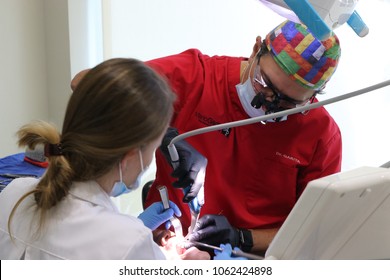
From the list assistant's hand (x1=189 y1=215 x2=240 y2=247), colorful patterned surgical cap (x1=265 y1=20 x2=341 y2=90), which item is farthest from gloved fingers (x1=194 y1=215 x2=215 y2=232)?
colorful patterned surgical cap (x1=265 y1=20 x2=341 y2=90)

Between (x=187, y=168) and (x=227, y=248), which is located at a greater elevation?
(x=187, y=168)

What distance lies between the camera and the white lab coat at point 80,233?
2.83 ft

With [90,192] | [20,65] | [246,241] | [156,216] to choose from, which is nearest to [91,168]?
[90,192]

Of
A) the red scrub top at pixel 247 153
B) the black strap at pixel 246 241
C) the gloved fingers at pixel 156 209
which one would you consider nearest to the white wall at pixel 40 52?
the red scrub top at pixel 247 153

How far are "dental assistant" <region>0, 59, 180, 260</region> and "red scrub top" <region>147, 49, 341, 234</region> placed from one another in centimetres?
52

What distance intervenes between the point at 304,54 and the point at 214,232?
0.66 metres

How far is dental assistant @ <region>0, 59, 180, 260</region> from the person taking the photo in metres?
0.88

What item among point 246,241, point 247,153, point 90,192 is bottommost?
point 246,241

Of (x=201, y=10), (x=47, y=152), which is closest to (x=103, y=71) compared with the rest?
(x=47, y=152)

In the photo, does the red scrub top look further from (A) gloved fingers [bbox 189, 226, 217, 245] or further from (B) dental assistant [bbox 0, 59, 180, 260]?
(B) dental assistant [bbox 0, 59, 180, 260]

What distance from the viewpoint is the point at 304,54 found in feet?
4.15

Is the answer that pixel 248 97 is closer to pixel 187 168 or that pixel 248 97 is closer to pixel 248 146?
pixel 248 146

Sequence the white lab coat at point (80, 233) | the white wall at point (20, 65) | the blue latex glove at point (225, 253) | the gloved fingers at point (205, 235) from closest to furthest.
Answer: the white lab coat at point (80, 233)
the blue latex glove at point (225, 253)
the gloved fingers at point (205, 235)
the white wall at point (20, 65)

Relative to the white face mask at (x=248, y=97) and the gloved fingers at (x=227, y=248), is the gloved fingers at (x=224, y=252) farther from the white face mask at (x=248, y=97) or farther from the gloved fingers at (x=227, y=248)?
the white face mask at (x=248, y=97)
